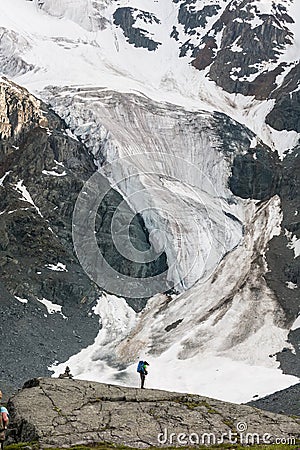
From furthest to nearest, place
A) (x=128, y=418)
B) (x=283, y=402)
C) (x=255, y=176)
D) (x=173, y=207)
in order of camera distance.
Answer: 1. (x=255, y=176)
2. (x=173, y=207)
3. (x=283, y=402)
4. (x=128, y=418)

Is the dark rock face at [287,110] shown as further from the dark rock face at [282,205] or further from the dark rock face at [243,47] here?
the dark rock face at [243,47]

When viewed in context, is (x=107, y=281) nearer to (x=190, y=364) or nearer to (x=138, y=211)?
(x=138, y=211)

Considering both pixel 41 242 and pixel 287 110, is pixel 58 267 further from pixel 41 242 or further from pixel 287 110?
pixel 287 110

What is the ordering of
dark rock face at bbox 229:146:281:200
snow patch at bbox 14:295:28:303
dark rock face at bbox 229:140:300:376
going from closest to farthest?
dark rock face at bbox 229:140:300:376 → snow patch at bbox 14:295:28:303 → dark rock face at bbox 229:146:281:200

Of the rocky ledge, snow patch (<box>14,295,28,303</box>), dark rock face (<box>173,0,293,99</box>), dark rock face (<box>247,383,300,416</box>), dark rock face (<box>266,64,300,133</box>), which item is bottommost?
the rocky ledge

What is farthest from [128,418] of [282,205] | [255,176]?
[255,176]

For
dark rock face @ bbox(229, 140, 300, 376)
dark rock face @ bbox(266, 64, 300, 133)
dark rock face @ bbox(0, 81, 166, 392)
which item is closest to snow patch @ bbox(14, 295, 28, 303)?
dark rock face @ bbox(0, 81, 166, 392)

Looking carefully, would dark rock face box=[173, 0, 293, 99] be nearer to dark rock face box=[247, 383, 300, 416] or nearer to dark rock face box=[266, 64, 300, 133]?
dark rock face box=[266, 64, 300, 133]
